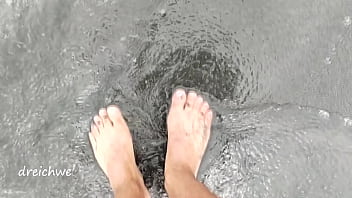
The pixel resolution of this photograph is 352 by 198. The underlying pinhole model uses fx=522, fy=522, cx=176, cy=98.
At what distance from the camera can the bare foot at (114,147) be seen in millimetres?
1846

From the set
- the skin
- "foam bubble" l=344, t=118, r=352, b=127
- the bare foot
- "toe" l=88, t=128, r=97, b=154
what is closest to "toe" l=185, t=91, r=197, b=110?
the skin

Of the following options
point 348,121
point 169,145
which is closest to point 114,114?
point 169,145

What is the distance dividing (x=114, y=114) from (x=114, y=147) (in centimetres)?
13

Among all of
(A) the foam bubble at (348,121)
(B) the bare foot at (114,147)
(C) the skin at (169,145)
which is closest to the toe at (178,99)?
(C) the skin at (169,145)

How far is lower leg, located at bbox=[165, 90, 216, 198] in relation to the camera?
1.84 m

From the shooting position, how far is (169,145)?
1.88 metres

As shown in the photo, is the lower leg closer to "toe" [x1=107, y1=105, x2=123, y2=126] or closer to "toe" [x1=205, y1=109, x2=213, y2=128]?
"toe" [x1=205, y1=109, x2=213, y2=128]

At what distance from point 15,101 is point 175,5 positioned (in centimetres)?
66

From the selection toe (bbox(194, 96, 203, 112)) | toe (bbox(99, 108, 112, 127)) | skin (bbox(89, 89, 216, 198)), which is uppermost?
toe (bbox(194, 96, 203, 112))

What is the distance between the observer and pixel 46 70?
1839 mm

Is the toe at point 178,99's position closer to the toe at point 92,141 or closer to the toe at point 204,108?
the toe at point 204,108

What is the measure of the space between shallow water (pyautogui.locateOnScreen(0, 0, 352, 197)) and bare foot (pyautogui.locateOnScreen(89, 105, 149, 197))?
3 centimetres

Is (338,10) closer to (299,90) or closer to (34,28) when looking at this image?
(299,90)

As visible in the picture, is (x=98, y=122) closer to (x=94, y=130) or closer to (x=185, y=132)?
(x=94, y=130)
